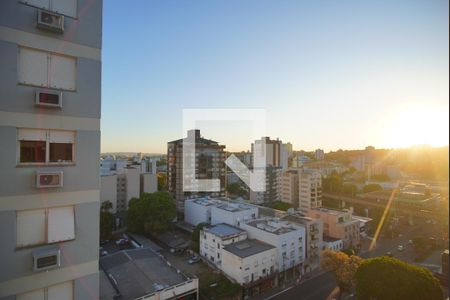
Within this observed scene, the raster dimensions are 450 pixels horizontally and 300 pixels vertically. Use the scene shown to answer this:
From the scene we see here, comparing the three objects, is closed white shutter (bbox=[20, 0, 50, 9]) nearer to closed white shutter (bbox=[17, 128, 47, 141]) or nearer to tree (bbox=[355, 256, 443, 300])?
closed white shutter (bbox=[17, 128, 47, 141])

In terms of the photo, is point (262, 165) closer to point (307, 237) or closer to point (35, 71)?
point (307, 237)

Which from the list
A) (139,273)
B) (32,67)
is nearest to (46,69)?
(32,67)

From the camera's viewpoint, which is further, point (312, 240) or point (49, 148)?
point (312, 240)

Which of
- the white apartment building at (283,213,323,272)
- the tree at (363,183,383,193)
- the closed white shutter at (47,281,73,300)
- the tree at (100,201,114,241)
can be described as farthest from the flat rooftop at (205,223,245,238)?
the tree at (363,183,383,193)

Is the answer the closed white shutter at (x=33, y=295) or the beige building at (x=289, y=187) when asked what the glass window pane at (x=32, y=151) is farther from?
the beige building at (x=289, y=187)

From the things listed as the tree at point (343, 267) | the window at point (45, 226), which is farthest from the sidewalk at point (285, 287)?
the window at point (45, 226)

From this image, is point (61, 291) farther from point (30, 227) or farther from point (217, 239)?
point (217, 239)
